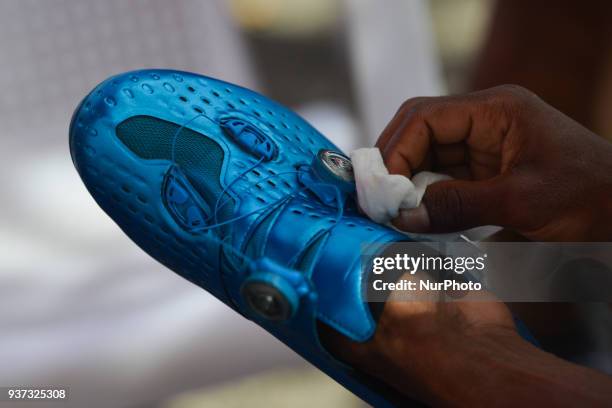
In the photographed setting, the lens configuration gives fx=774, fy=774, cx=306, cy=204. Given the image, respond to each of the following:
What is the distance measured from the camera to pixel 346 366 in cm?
58

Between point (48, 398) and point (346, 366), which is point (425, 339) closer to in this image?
point (346, 366)

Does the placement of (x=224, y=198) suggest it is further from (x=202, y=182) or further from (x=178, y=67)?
(x=178, y=67)

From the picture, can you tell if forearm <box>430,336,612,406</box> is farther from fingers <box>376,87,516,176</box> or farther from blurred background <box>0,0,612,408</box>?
blurred background <box>0,0,612,408</box>

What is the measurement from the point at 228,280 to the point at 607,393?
29cm

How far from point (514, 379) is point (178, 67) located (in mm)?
766

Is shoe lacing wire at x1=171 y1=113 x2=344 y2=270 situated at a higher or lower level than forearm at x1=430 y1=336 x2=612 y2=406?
higher

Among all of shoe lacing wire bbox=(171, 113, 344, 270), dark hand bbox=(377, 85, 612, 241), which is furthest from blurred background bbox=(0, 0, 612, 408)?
shoe lacing wire bbox=(171, 113, 344, 270)

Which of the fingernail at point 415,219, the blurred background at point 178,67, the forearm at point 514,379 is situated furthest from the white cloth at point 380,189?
the blurred background at point 178,67

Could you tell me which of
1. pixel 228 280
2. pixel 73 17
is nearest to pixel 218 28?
pixel 73 17

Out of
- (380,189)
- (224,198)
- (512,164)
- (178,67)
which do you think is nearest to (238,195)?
(224,198)

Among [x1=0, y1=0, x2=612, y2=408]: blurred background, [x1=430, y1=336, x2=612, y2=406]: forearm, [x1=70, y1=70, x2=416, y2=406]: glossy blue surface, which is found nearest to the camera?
[x1=430, y1=336, x2=612, y2=406]: forearm

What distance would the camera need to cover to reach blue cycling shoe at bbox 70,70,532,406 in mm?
589

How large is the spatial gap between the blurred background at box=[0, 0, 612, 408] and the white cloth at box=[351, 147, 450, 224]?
33 centimetres

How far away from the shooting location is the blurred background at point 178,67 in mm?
930
